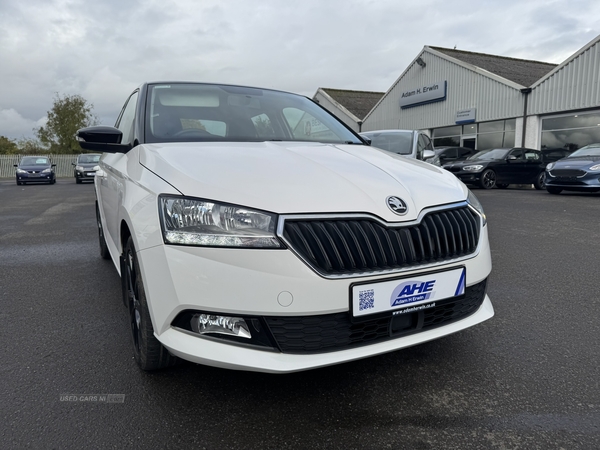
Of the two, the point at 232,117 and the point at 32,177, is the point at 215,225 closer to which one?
the point at 232,117

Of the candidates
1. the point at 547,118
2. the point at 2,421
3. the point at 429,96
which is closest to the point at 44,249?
the point at 2,421

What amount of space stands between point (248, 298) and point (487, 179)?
13.8 meters

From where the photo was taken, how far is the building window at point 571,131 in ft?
54.6

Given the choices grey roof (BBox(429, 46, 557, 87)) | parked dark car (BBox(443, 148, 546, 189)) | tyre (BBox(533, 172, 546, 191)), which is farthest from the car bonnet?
grey roof (BBox(429, 46, 557, 87))

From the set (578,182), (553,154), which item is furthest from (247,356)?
(553,154)

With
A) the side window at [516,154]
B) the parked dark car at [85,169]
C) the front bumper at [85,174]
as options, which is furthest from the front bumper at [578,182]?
the front bumper at [85,174]

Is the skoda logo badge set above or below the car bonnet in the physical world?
below

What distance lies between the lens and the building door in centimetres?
2169

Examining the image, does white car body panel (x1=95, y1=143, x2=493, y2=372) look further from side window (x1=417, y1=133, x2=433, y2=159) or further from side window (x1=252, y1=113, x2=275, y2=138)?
side window (x1=417, y1=133, x2=433, y2=159)

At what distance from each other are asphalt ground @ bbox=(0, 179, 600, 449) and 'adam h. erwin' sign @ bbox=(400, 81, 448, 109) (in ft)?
70.2

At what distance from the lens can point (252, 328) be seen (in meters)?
1.77

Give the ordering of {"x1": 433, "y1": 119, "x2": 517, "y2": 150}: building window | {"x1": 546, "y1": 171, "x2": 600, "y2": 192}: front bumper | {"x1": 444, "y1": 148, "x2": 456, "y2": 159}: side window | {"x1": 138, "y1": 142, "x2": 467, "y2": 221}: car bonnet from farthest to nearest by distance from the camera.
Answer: {"x1": 444, "y1": 148, "x2": 456, "y2": 159}: side window, {"x1": 433, "y1": 119, "x2": 517, "y2": 150}: building window, {"x1": 546, "y1": 171, "x2": 600, "y2": 192}: front bumper, {"x1": 138, "y1": 142, "x2": 467, "y2": 221}: car bonnet

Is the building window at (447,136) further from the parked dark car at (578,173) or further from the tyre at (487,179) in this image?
the parked dark car at (578,173)

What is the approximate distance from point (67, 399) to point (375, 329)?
1.41 meters
